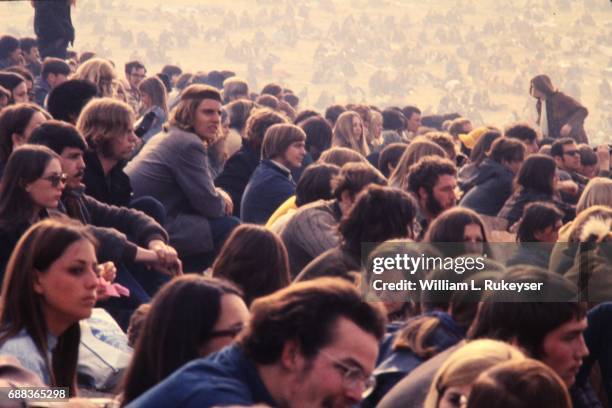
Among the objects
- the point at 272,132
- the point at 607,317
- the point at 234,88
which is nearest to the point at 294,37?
the point at 234,88

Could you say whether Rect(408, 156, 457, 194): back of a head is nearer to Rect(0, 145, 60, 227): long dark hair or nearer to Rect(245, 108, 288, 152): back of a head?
Rect(245, 108, 288, 152): back of a head

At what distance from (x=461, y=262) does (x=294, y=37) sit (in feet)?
122

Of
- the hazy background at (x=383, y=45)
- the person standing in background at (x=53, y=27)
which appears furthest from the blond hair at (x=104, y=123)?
the hazy background at (x=383, y=45)

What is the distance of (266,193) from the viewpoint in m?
8.92

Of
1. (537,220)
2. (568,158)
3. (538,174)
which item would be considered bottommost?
(568,158)

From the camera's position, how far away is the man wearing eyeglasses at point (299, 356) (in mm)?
3473

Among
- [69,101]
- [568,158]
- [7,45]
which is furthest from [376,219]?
[7,45]

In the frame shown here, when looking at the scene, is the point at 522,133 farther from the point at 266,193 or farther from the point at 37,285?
the point at 37,285

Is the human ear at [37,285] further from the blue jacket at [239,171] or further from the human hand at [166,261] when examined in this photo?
the blue jacket at [239,171]

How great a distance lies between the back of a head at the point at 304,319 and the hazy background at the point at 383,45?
28.3 m

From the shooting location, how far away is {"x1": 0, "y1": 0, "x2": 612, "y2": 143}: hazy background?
35969 millimetres

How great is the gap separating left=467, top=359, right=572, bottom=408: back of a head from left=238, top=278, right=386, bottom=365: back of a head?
34 centimetres

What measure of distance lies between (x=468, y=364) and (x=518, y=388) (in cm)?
48

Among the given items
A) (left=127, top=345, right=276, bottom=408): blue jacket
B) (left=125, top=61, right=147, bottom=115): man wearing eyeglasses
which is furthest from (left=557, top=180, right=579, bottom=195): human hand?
(left=127, top=345, right=276, bottom=408): blue jacket
